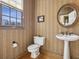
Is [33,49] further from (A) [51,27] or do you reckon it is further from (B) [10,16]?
(B) [10,16]

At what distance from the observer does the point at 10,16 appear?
9.39 ft

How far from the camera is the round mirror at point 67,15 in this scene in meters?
2.88

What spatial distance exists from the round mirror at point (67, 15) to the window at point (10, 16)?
4.59ft

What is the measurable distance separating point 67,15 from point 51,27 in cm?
76

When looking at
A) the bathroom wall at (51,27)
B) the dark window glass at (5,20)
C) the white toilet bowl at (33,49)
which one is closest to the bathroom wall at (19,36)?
the dark window glass at (5,20)

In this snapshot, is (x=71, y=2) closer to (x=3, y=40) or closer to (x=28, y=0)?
(x=28, y=0)

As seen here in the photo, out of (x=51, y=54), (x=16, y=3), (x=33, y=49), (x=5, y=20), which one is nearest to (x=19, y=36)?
(x=33, y=49)

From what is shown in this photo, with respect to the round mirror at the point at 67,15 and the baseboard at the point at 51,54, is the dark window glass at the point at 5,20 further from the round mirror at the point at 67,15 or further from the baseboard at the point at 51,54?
the baseboard at the point at 51,54

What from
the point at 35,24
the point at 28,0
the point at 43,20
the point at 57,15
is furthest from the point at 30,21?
the point at 57,15

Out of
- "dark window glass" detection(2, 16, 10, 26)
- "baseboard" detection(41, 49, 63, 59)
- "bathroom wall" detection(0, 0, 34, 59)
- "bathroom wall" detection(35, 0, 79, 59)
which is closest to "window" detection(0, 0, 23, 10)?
"bathroom wall" detection(0, 0, 34, 59)

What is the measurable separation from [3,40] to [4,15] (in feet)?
2.34

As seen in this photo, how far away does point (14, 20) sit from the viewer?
9.96 feet

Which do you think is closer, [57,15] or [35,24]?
[57,15]

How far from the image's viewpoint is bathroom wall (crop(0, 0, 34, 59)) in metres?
2.56
